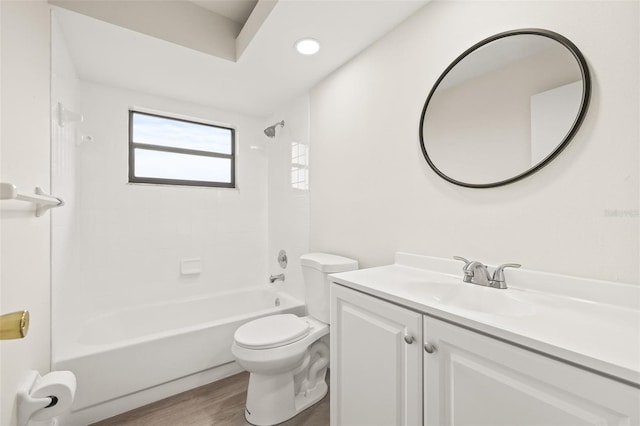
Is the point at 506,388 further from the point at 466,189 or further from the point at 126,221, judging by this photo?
the point at 126,221

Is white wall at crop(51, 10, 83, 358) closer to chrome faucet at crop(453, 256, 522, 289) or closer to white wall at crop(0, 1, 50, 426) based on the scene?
white wall at crop(0, 1, 50, 426)

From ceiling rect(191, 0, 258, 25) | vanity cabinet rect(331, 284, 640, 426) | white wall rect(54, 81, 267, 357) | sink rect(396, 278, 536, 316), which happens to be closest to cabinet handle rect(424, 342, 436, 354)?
vanity cabinet rect(331, 284, 640, 426)

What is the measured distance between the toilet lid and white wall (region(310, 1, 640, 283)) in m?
0.58

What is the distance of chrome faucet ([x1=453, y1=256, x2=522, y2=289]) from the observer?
1.04 m

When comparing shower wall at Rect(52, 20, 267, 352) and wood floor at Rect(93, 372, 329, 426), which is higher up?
→ shower wall at Rect(52, 20, 267, 352)

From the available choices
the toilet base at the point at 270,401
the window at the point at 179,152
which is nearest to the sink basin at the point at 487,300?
the toilet base at the point at 270,401

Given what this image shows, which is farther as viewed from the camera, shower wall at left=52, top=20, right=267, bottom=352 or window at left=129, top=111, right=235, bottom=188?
window at left=129, top=111, right=235, bottom=188

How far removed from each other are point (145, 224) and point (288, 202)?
1296 millimetres

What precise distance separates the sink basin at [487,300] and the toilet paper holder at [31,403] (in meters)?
1.58

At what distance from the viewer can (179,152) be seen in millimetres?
2609

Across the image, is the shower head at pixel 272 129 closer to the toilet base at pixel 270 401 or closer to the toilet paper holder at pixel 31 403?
the toilet base at pixel 270 401

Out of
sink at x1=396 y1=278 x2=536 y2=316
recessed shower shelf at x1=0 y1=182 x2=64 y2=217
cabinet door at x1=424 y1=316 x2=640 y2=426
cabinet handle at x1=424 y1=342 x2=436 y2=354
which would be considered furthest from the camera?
sink at x1=396 y1=278 x2=536 y2=316

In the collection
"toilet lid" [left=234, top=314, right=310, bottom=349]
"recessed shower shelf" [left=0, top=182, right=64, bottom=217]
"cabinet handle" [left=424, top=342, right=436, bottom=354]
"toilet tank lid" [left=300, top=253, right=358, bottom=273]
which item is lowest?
"toilet lid" [left=234, top=314, right=310, bottom=349]

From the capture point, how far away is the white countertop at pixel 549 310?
0.57 meters
